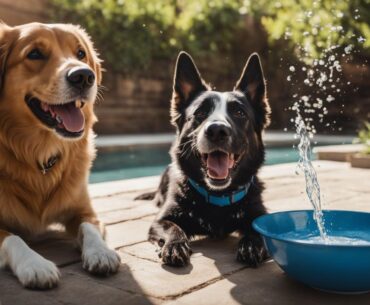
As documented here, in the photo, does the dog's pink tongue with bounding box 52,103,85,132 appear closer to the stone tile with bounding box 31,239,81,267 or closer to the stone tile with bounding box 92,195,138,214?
the stone tile with bounding box 31,239,81,267

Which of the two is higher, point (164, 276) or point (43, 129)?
point (43, 129)

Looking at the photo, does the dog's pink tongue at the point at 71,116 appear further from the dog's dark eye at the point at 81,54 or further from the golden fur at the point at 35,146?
the dog's dark eye at the point at 81,54

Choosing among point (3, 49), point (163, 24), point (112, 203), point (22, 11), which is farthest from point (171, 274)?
point (163, 24)

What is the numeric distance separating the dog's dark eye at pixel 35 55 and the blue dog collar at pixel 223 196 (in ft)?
3.81

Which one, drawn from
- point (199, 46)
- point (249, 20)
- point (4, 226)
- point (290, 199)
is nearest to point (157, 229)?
point (4, 226)

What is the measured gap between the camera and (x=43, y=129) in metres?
2.72

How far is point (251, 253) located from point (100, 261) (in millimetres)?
709

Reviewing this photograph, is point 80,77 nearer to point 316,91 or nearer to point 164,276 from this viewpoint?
point 164,276

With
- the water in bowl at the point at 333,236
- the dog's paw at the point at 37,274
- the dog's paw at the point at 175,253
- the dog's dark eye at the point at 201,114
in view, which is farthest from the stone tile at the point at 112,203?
the water in bowl at the point at 333,236

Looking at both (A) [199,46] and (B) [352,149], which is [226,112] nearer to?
(B) [352,149]

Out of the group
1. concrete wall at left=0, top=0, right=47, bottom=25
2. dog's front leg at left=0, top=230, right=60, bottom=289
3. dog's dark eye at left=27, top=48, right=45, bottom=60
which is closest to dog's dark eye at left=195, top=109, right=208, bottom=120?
dog's dark eye at left=27, top=48, right=45, bottom=60

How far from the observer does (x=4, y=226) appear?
2465mm

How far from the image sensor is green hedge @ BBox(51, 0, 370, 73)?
1230cm

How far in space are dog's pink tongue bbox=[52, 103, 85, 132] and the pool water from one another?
4907 mm
